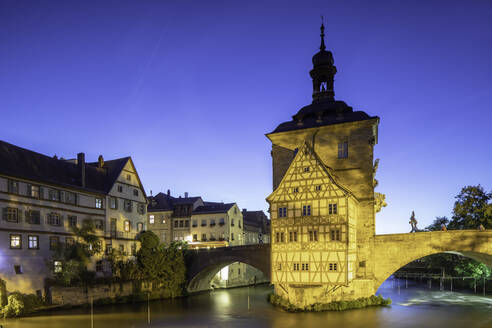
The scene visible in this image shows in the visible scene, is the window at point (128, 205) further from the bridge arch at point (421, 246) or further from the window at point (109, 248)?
the bridge arch at point (421, 246)

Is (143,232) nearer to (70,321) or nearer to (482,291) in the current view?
(70,321)

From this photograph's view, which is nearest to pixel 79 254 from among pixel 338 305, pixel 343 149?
pixel 338 305

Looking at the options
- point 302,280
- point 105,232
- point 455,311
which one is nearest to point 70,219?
point 105,232

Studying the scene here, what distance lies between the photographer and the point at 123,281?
41.0m

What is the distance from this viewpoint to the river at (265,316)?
28.9 meters

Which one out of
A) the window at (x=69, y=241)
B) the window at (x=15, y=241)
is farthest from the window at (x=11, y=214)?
the window at (x=69, y=241)

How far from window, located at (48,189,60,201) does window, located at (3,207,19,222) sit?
12.2 feet

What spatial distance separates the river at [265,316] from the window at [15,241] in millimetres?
5912

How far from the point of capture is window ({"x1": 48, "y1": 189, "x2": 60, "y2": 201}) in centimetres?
3738

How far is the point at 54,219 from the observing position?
123 ft

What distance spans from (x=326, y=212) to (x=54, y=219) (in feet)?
77.7

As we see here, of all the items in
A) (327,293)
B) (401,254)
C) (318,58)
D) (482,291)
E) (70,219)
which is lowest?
(482,291)

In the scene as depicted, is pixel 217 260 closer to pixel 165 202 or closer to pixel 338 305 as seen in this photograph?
pixel 338 305

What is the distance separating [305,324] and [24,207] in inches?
949
